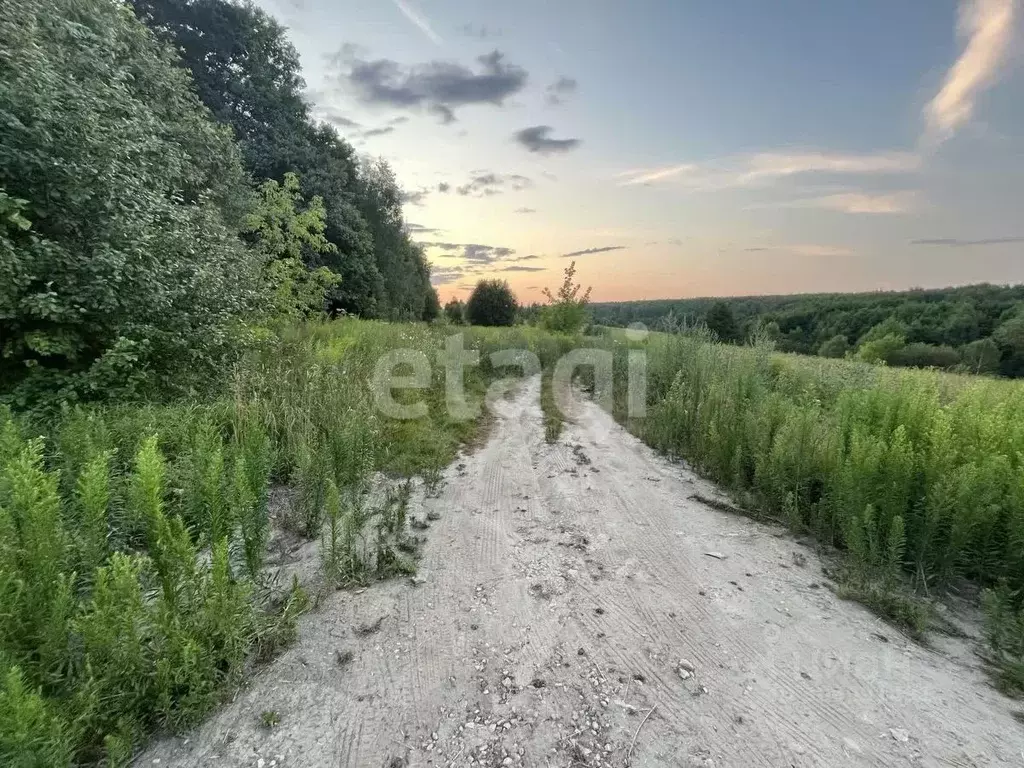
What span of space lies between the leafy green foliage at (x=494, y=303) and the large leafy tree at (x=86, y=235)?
3438cm

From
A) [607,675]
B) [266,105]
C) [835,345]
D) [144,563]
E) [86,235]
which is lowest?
[835,345]

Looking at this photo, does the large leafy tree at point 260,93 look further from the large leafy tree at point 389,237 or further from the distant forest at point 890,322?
the distant forest at point 890,322

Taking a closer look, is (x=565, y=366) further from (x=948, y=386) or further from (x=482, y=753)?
(x=482, y=753)

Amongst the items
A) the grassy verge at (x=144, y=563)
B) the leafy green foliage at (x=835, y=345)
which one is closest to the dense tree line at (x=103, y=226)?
the grassy verge at (x=144, y=563)

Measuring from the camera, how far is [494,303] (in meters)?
40.0

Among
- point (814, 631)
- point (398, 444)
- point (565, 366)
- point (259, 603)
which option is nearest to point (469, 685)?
point (259, 603)

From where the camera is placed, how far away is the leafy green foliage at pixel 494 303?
4003cm

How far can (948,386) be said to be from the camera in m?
6.38

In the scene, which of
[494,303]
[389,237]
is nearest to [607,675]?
[389,237]

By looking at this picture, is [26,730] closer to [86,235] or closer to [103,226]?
[103,226]

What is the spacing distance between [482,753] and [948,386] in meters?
7.78

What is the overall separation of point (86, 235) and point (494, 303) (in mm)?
35955

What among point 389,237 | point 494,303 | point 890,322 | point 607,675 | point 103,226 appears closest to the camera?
point 607,675

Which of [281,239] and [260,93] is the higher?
[260,93]
